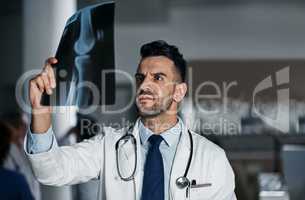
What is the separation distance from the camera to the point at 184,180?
255 centimetres

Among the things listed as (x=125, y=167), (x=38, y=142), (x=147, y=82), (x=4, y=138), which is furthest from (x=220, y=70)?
(x=4, y=138)

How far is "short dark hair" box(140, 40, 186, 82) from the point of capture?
9.04ft

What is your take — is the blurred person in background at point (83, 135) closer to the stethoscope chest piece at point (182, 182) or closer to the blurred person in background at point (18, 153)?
the blurred person in background at point (18, 153)

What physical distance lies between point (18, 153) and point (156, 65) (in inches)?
28.9

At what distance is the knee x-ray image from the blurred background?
0.04m

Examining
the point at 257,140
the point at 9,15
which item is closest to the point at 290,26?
the point at 257,140

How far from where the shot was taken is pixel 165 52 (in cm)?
276

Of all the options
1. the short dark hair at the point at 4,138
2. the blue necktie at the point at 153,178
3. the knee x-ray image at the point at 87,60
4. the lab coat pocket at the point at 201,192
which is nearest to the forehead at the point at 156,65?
the knee x-ray image at the point at 87,60

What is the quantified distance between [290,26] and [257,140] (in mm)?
531

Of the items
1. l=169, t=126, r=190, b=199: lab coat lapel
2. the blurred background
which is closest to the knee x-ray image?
the blurred background

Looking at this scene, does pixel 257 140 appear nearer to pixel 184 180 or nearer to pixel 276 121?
pixel 276 121

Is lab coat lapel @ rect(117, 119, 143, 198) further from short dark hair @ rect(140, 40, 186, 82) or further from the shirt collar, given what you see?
short dark hair @ rect(140, 40, 186, 82)

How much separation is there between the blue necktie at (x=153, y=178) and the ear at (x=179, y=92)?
0.90 ft

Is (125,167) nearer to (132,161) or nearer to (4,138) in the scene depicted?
(132,161)
